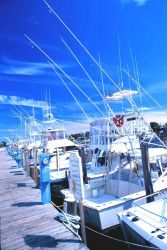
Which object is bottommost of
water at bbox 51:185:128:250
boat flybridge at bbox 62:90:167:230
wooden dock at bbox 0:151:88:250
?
water at bbox 51:185:128:250

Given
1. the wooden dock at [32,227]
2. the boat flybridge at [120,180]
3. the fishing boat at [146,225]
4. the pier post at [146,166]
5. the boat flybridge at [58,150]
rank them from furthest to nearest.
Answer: the boat flybridge at [58,150]
the boat flybridge at [120,180]
the pier post at [146,166]
the wooden dock at [32,227]
the fishing boat at [146,225]

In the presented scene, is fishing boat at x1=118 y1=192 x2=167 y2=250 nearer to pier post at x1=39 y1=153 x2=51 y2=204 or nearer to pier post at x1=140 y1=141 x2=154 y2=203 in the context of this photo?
pier post at x1=140 y1=141 x2=154 y2=203

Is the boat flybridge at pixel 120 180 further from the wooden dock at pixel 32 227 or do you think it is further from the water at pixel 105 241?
the wooden dock at pixel 32 227

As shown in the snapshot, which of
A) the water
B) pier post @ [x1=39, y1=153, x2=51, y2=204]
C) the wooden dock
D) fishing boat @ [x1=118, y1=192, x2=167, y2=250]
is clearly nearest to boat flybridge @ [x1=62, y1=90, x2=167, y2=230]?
the water

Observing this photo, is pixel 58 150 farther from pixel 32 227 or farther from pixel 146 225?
pixel 146 225

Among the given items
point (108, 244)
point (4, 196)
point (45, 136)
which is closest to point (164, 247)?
point (108, 244)

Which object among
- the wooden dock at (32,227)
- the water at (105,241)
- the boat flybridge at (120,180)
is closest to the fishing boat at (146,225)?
the wooden dock at (32,227)

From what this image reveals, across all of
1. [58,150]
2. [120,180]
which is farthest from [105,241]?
[58,150]

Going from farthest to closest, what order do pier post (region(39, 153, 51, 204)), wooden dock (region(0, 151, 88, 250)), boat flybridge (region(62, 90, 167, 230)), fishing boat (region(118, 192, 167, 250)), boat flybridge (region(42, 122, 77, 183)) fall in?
boat flybridge (region(42, 122, 77, 183))
pier post (region(39, 153, 51, 204))
boat flybridge (region(62, 90, 167, 230))
wooden dock (region(0, 151, 88, 250))
fishing boat (region(118, 192, 167, 250))

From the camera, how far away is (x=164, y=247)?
5.80 metres

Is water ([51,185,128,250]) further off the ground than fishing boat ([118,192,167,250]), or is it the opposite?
fishing boat ([118,192,167,250])

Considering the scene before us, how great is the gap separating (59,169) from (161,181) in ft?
37.1

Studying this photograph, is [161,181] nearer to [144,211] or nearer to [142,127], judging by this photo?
[144,211]

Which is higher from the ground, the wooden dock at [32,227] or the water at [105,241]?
the wooden dock at [32,227]
